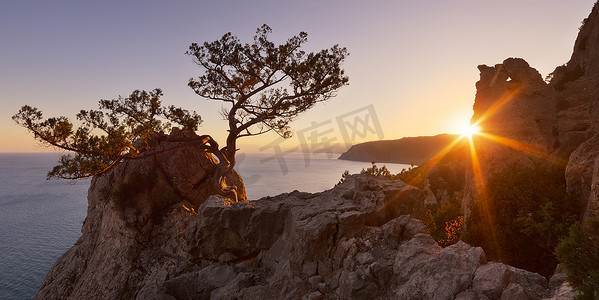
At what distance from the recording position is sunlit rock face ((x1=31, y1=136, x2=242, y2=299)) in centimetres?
1697

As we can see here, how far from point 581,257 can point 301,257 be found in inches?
303

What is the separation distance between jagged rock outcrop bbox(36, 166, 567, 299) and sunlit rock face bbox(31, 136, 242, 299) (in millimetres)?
81

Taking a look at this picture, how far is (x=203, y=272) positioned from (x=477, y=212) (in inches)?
693

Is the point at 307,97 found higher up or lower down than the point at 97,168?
higher up

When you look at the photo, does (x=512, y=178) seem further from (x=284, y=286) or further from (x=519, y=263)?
(x=284, y=286)

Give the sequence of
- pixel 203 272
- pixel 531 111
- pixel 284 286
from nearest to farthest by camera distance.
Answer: pixel 284 286 → pixel 203 272 → pixel 531 111

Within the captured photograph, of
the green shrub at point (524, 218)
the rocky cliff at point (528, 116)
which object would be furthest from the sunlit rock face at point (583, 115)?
the green shrub at point (524, 218)

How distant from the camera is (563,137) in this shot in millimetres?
20828

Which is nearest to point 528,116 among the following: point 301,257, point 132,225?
point 301,257

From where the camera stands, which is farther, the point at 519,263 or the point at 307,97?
the point at 307,97

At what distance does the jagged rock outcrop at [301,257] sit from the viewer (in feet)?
24.1

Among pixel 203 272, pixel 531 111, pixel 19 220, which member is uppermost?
pixel 531 111

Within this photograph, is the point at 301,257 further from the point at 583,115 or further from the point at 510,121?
the point at 583,115

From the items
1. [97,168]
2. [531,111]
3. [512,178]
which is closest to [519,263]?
[512,178]
